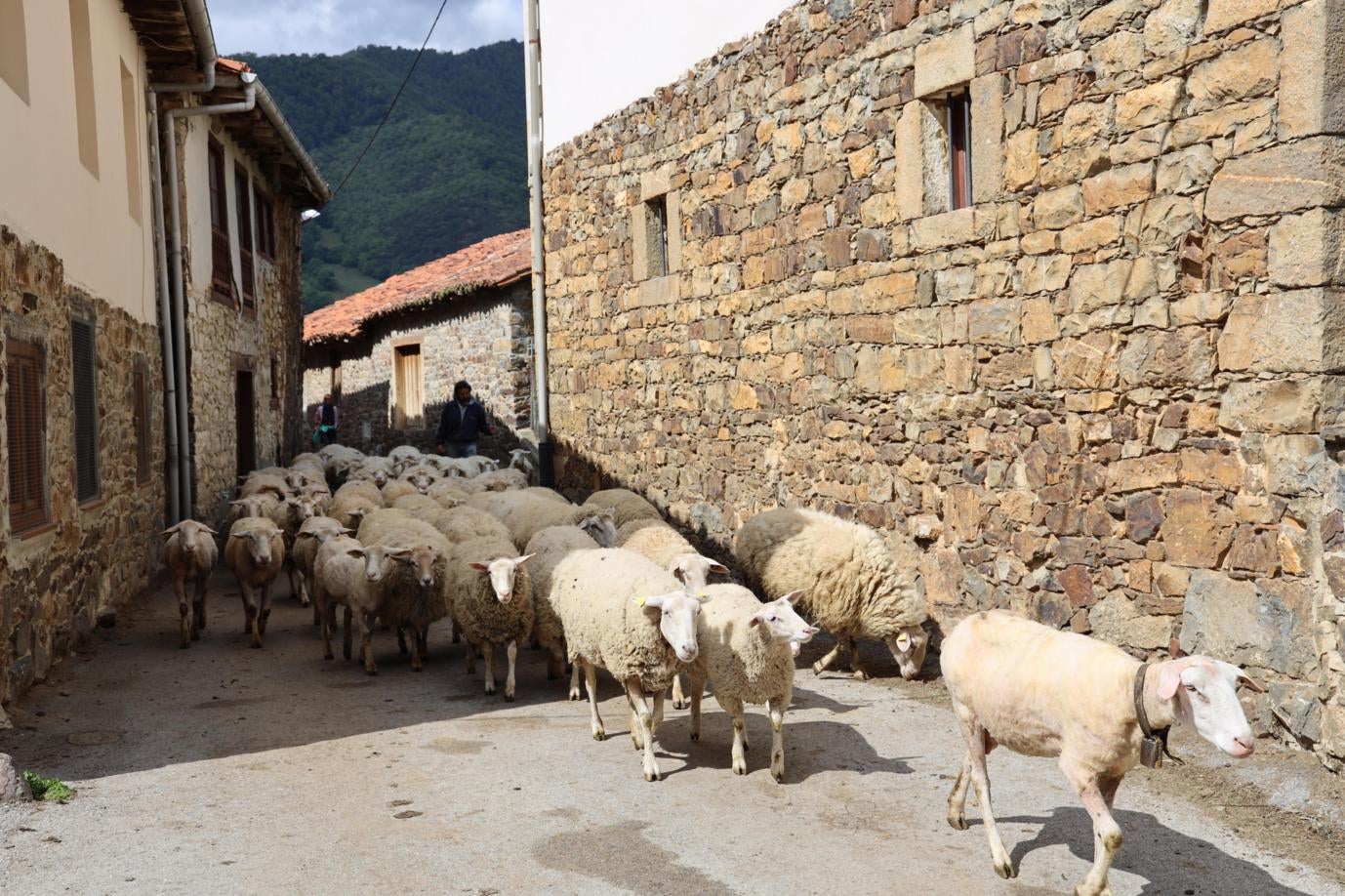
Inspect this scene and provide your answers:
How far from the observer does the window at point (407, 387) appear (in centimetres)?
2206

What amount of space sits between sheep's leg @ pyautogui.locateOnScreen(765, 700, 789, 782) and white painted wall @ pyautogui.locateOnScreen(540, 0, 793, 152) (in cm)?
595

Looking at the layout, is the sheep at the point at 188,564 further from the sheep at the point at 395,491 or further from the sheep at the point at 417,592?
the sheep at the point at 395,491

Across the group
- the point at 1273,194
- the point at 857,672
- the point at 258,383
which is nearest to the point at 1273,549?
the point at 1273,194

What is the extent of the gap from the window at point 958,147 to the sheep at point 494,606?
3.66 m

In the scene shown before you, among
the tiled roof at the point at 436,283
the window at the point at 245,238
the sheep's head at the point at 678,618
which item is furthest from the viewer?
the tiled roof at the point at 436,283

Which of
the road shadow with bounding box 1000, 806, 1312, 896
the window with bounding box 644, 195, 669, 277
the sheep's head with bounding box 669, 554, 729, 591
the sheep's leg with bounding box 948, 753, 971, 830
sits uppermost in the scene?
the window with bounding box 644, 195, 669, 277

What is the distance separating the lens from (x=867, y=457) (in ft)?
29.3

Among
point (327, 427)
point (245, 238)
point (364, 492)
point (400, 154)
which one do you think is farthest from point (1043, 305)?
point (400, 154)

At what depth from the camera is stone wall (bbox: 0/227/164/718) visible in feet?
22.7

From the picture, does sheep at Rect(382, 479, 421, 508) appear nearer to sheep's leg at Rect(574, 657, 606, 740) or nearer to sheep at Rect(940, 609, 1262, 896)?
sheep's leg at Rect(574, 657, 606, 740)

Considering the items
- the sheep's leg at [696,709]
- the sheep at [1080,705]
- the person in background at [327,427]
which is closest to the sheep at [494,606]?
the sheep's leg at [696,709]

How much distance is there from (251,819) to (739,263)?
656cm

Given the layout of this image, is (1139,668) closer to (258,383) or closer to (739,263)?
(739,263)

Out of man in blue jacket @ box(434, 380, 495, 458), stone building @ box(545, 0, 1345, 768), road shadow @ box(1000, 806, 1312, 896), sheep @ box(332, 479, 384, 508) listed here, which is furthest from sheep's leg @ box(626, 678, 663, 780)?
man in blue jacket @ box(434, 380, 495, 458)
